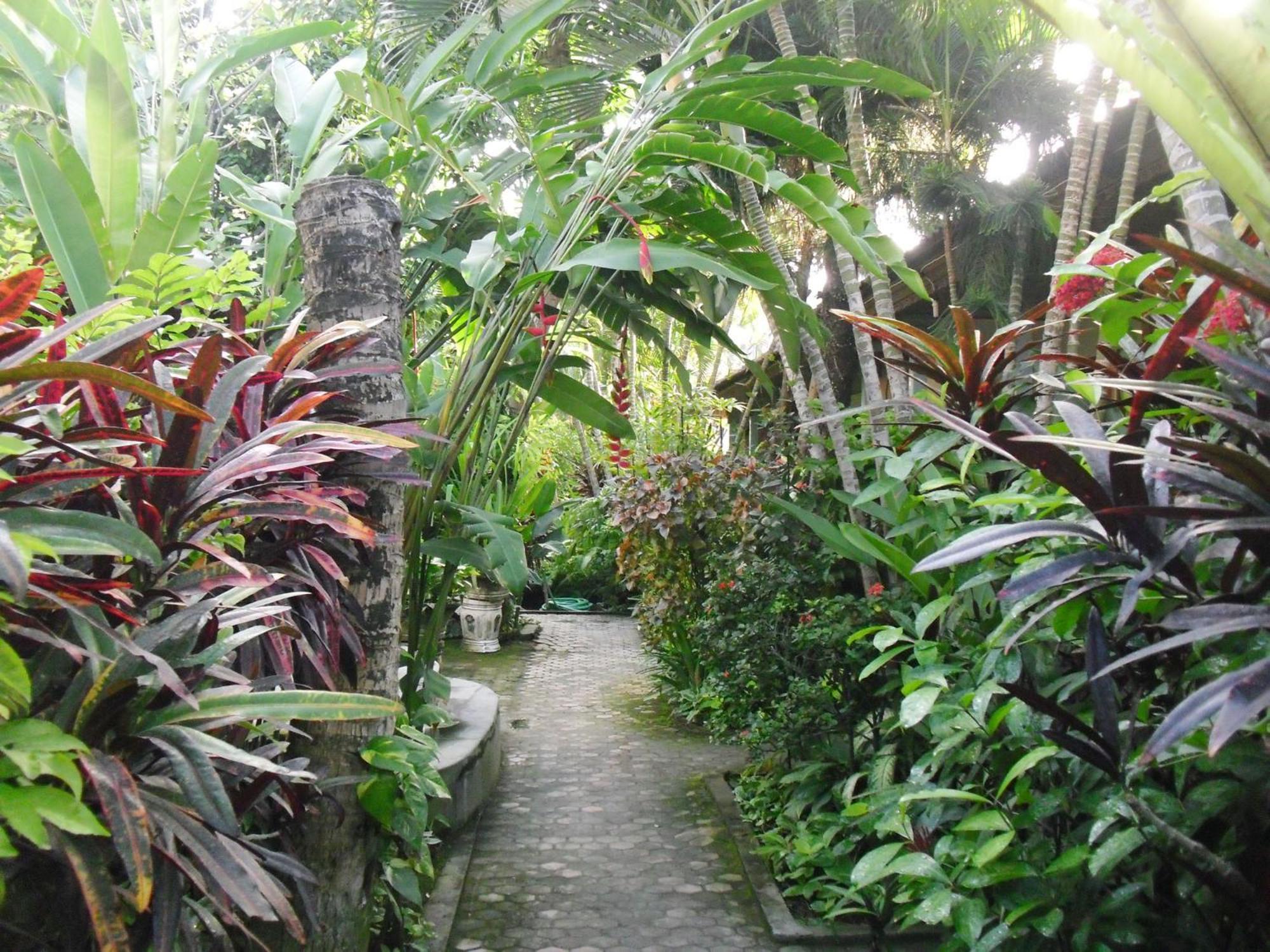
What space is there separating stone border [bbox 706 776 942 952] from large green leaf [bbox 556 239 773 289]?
203 centimetres

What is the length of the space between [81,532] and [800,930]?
2575 millimetres

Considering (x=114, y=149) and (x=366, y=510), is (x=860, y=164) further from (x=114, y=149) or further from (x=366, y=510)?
(x=114, y=149)

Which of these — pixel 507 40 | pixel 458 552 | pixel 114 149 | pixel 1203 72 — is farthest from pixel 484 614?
pixel 1203 72

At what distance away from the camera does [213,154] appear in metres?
2.02

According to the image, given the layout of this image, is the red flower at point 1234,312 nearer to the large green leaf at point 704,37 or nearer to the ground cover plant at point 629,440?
the ground cover plant at point 629,440

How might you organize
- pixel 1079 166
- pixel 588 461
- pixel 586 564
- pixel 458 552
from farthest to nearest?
pixel 588 461 < pixel 586 564 < pixel 1079 166 < pixel 458 552

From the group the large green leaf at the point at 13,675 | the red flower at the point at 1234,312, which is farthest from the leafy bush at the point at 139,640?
the red flower at the point at 1234,312

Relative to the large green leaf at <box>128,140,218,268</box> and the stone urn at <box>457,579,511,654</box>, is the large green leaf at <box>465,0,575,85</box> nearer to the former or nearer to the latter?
the large green leaf at <box>128,140,218,268</box>

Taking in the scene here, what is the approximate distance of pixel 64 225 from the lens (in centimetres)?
173

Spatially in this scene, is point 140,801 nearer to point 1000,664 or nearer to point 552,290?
point 1000,664

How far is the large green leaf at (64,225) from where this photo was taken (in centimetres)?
168

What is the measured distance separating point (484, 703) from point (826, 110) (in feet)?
15.1

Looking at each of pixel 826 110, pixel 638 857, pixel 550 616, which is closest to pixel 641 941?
pixel 638 857

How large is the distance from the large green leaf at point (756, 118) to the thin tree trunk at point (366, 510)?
77cm
